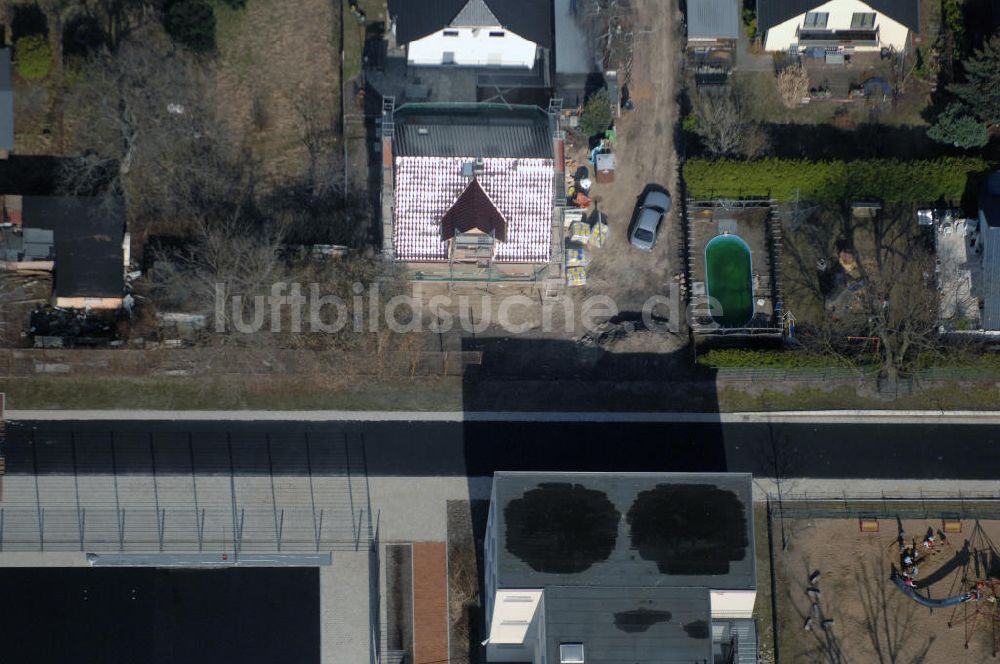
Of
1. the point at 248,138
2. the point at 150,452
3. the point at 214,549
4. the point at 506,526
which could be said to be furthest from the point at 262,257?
the point at 506,526

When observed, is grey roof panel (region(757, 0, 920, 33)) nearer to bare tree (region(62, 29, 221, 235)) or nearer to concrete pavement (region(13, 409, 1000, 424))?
concrete pavement (region(13, 409, 1000, 424))

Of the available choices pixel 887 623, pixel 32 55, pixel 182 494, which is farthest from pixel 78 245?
pixel 887 623

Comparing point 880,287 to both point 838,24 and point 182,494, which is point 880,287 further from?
point 182,494

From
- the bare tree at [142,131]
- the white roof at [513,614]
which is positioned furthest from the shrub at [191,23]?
the white roof at [513,614]

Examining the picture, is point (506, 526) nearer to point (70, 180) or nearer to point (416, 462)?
point (416, 462)

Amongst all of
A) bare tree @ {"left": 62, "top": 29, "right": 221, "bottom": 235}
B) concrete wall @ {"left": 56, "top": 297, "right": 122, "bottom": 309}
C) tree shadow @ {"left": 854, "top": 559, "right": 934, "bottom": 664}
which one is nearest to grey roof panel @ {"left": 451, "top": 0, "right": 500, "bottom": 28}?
bare tree @ {"left": 62, "top": 29, "right": 221, "bottom": 235}
